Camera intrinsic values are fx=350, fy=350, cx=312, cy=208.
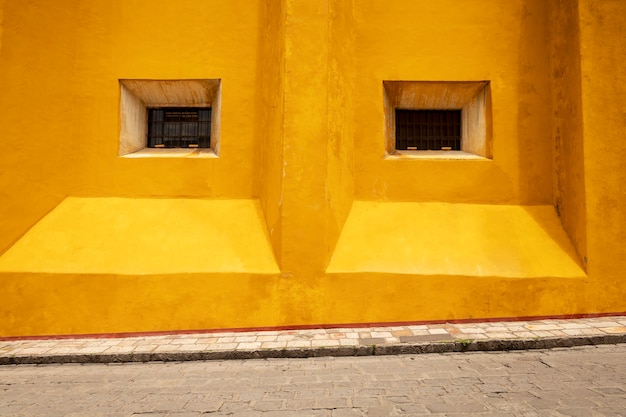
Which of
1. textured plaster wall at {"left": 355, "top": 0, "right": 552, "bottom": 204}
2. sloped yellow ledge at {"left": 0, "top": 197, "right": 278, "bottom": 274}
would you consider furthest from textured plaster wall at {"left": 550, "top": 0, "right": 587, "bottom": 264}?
sloped yellow ledge at {"left": 0, "top": 197, "right": 278, "bottom": 274}

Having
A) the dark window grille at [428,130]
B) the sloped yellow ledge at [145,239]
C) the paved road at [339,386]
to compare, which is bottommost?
the paved road at [339,386]

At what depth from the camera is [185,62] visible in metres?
6.74

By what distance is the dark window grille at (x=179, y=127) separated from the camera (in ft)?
24.2

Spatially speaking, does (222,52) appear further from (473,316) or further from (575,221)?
(575,221)

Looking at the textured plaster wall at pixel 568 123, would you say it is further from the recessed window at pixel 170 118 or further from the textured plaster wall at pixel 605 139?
the recessed window at pixel 170 118

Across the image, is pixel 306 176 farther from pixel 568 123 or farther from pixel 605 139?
pixel 605 139

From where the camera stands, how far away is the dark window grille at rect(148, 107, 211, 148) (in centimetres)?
736

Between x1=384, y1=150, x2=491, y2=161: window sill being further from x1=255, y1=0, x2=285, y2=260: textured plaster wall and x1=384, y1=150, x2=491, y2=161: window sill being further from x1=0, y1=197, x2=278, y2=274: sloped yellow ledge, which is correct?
x1=0, y1=197, x2=278, y2=274: sloped yellow ledge

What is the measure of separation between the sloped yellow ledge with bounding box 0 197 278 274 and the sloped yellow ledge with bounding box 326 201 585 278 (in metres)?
1.57

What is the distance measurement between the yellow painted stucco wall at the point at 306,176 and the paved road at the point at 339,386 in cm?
115

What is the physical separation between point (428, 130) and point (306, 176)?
10.5ft

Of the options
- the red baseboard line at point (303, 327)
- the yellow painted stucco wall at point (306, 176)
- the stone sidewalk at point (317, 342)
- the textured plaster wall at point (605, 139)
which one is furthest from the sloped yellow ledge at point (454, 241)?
the stone sidewalk at point (317, 342)

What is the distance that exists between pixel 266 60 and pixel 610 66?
602 centimetres

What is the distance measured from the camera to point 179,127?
7.43 meters
